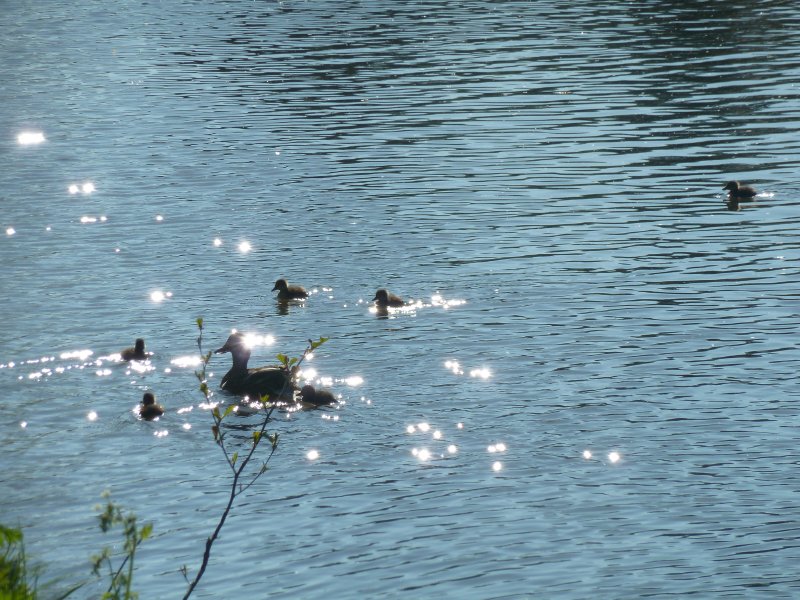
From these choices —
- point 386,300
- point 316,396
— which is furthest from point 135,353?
point 386,300

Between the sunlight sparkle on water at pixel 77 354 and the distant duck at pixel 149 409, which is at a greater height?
the sunlight sparkle on water at pixel 77 354

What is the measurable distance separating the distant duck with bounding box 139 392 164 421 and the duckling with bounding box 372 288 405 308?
16.9 feet

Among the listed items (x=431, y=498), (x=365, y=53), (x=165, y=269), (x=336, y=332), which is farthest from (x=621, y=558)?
(x=365, y=53)

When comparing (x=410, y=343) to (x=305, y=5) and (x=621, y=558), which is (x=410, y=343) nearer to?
(x=621, y=558)

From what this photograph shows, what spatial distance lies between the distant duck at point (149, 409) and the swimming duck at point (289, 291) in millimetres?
5144

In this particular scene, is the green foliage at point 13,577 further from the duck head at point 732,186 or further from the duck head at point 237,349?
the duck head at point 732,186

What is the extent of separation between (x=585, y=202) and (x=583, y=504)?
14.8 meters

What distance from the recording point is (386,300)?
21906 millimetres

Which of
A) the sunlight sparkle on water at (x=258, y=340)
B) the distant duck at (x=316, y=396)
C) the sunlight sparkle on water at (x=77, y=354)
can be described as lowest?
the distant duck at (x=316, y=396)

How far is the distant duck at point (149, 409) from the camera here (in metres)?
17.6

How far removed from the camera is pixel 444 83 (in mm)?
43812

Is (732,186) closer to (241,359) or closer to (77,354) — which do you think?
(241,359)

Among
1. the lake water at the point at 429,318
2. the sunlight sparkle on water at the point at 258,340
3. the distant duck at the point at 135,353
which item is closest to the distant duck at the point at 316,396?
the lake water at the point at 429,318

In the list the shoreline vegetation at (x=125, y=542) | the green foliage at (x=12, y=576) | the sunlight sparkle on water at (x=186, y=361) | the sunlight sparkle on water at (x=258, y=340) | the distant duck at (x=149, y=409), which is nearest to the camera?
the shoreline vegetation at (x=125, y=542)
